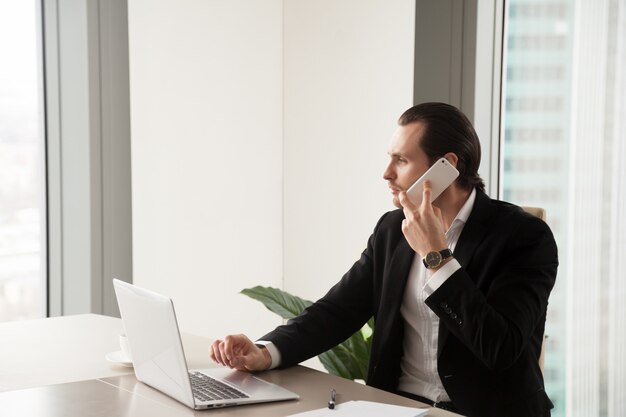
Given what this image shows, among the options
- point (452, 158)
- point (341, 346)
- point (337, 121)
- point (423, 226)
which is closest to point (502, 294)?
point (423, 226)

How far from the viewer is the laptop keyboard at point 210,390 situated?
152cm

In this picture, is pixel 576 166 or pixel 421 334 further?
pixel 576 166

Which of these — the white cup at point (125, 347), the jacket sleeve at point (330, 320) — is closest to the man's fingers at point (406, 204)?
the jacket sleeve at point (330, 320)

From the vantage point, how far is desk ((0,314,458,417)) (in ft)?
4.82

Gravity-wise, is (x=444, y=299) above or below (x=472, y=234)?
below

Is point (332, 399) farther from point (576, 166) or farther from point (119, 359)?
point (576, 166)

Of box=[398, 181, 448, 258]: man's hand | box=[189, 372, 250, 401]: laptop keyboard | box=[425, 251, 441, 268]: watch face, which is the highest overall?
box=[398, 181, 448, 258]: man's hand

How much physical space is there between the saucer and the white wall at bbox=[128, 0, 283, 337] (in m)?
1.43

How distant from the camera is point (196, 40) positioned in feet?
11.2

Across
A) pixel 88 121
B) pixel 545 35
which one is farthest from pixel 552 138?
pixel 88 121

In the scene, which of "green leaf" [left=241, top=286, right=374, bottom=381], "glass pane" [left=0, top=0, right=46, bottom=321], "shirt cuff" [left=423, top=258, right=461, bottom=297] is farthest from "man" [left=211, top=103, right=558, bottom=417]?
"glass pane" [left=0, top=0, right=46, bottom=321]

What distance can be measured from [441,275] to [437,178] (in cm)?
29

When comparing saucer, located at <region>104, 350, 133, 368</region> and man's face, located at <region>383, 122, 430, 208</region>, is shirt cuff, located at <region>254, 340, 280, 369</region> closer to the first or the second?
saucer, located at <region>104, 350, 133, 368</region>

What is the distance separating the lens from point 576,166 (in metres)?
2.86
